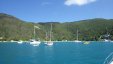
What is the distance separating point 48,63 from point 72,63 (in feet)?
20.3

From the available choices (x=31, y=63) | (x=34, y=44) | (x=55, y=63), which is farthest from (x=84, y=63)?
(x=34, y=44)

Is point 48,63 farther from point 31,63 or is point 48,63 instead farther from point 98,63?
point 98,63

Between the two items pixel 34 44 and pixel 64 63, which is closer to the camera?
pixel 64 63

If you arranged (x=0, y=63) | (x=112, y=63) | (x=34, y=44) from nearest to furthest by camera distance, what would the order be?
1. (x=112, y=63)
2. (x=0, y=63)
3. (x=34, y=44)

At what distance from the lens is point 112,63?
27.8 meters

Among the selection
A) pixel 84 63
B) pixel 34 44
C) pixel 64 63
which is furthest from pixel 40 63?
pixel 34 44

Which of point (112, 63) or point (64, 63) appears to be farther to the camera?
point (64, 63)

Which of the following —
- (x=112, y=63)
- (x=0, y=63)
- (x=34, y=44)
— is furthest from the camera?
(x=34, y=44)

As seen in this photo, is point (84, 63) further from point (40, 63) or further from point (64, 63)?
point (40, 63)

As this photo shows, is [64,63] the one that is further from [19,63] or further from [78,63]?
[19,63]

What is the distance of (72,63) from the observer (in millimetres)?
65812

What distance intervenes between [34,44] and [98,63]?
4618 inches

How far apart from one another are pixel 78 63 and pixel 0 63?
19625 millimetres

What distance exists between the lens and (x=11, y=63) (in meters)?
64.9
